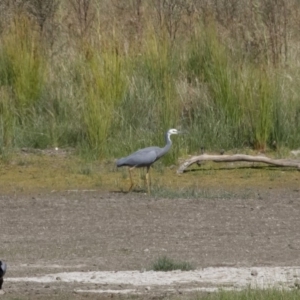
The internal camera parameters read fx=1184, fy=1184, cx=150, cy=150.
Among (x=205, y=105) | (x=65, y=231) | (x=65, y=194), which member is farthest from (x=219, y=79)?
(x=65, y=231)

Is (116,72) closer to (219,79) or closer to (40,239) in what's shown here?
(219,79)

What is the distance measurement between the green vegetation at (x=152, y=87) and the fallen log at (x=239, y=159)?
0.60m

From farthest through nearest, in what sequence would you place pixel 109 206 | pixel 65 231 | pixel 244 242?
pixel 109 206
pixel 65 231
pixel 244 242

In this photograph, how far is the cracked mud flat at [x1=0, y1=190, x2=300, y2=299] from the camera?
31.3 feet

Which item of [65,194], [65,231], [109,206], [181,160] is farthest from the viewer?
[181,160]

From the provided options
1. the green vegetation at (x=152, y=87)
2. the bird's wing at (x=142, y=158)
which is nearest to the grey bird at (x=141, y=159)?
the bird's wing at (x=142, y=158)

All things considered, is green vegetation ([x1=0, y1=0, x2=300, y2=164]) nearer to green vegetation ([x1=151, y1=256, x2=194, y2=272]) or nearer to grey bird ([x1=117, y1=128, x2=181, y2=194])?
grey bird ([x1=117, y1=128, x2=181, y2=194])

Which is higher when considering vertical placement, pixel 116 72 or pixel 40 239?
pixel 116 72

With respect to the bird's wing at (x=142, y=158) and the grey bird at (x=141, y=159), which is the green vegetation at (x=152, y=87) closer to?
the grey bird at (x=141, y=159)

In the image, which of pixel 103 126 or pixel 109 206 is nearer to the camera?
pixel 109 206

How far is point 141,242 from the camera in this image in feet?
38.8

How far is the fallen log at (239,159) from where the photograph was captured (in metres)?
16.1

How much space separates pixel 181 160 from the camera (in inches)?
664

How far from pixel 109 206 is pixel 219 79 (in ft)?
13.4
